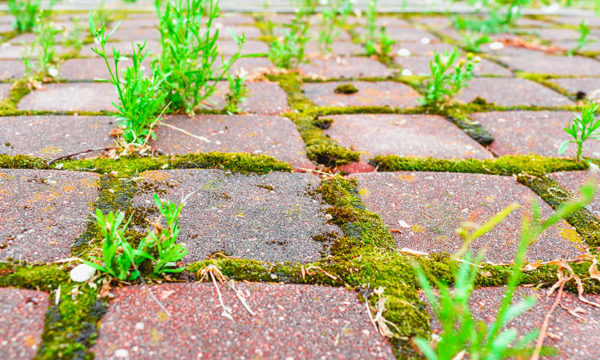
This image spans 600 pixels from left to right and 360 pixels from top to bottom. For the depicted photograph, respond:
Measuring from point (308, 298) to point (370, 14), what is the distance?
3.27 m

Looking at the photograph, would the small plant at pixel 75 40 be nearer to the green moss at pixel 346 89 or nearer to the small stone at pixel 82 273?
the green moss at pixel 346 89

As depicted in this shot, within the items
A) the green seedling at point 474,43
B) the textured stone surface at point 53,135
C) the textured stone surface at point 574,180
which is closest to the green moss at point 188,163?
the textured stone surface at point 53,135

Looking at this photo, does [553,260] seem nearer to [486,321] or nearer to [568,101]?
[486,321]

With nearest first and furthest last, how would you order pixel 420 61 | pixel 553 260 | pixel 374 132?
pixel 553 260 < pixel 374 132 < pixel 420 61

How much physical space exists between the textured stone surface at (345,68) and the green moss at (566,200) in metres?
1.44

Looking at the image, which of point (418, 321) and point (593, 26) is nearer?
point (418, 321)

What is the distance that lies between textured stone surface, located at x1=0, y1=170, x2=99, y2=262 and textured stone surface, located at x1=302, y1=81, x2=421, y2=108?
1252 millimetres

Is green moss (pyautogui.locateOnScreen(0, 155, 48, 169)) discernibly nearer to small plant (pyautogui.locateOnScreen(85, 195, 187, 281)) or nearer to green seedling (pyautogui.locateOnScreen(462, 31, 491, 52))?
small plant (pyautogui.locateOnScreen(85, 195, 187, 281))

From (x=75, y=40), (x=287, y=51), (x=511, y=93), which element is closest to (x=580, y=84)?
(x=511, y=93)

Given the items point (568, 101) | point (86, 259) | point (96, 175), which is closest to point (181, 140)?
point (96, 175)

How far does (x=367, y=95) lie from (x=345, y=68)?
60cm

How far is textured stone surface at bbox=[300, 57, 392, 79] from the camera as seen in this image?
9.49 feet

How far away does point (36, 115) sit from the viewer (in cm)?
200

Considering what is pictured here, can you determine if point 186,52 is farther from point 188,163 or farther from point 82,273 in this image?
point 82,273
